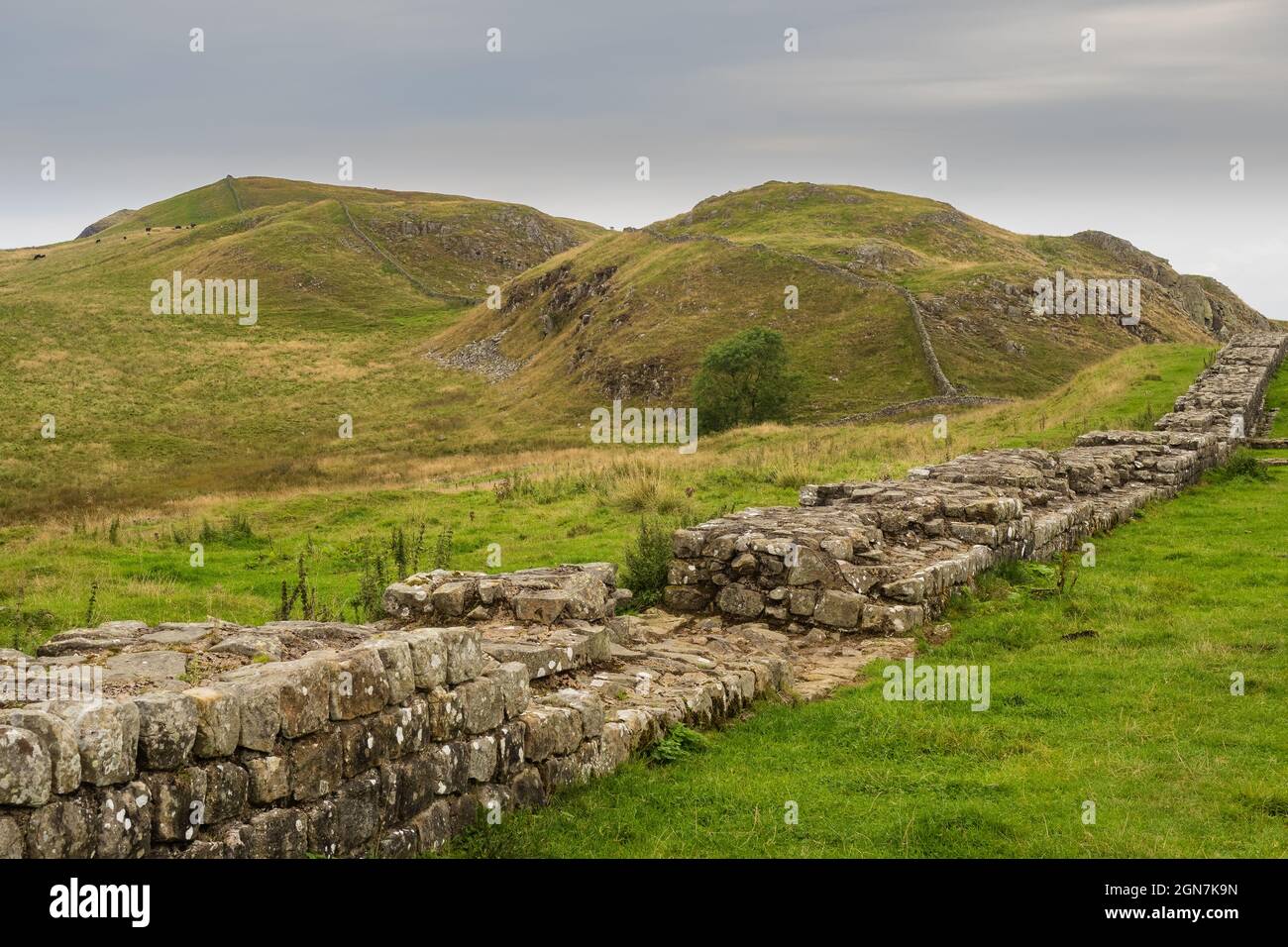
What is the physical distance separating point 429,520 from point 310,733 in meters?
19.2

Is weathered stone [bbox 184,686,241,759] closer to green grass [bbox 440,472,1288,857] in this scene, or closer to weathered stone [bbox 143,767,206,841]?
weathered stone [bbox 143,767,206,841]

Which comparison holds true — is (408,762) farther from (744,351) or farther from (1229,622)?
(744,351)

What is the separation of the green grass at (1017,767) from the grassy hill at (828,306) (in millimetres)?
51794

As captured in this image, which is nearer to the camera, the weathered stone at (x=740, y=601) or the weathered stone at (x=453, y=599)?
the weathered stone at (x=453, y=599)

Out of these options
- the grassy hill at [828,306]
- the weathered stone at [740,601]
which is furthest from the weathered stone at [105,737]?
the grassy hill at [828,306]

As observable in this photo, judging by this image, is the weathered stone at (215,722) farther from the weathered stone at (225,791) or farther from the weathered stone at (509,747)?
the weathered stone at (509,747)

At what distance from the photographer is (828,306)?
77.9 metres

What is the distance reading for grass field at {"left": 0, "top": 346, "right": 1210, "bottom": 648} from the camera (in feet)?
57.7

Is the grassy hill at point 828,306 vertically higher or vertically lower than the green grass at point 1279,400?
higher

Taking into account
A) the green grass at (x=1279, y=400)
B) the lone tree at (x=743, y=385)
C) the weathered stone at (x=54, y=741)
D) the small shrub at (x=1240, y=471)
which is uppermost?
the lone tree at (x=743, y=385)

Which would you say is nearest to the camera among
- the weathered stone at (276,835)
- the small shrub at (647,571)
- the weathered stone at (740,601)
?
the weathered stone at (276,835)

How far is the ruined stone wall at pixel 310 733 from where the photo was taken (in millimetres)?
5035

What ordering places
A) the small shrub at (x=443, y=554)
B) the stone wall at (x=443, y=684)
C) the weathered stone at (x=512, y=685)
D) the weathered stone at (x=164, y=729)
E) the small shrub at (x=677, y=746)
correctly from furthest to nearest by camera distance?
the small shrub at (x=443, y=554), the small shrub at (x=677, y=746), the weathered stone at (x=512, y=685), the weathered stone at (x=164, y=729), the stone wall at (x=443, y=684)
